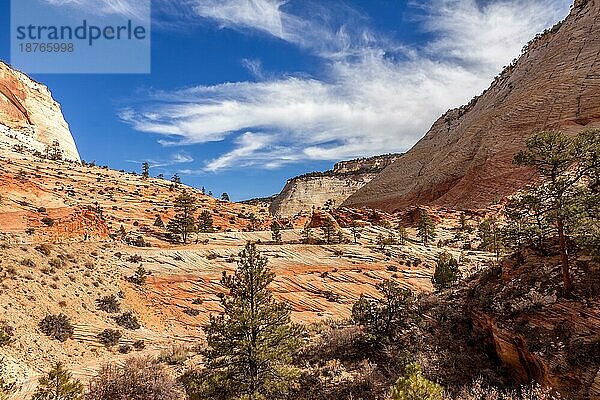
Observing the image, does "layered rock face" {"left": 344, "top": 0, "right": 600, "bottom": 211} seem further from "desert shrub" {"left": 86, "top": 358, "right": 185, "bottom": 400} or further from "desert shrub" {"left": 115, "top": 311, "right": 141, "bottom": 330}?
"desert shrub" {"left": 86, "top": 358, "right": 185, "bottom": 400}

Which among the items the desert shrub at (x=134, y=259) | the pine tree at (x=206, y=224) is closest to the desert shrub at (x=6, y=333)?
the desert shrub at (x=134, y=259)

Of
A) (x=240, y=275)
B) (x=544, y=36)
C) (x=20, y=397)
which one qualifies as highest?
(x=544, y=36)

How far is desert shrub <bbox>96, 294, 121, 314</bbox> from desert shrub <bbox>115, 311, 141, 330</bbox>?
1.88 ft

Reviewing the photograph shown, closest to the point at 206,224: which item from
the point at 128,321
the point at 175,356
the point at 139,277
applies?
the point at 139,277

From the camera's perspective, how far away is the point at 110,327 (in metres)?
20.1

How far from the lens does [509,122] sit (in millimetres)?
53312

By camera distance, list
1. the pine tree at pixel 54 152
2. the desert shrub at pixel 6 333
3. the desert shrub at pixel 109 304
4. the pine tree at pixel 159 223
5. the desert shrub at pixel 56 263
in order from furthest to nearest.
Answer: the pine tree at pixel 54 152 < the pine tree at pixel 159 223 < the desert shrub at pixel 56 263 < the desert shrub at pixel 109 304 < the desert shrub at pixel 6 333

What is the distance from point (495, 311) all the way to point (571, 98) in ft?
157

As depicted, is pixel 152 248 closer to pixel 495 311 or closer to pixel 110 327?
pixel 110 327

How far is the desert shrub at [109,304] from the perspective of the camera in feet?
70.4

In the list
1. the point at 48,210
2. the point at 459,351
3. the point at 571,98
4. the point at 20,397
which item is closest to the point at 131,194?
the point at 48,210

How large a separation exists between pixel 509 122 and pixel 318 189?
165ft

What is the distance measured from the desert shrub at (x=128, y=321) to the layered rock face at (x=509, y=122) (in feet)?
115

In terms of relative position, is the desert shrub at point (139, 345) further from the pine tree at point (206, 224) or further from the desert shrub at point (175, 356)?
the pine tree at point (206, 224)
